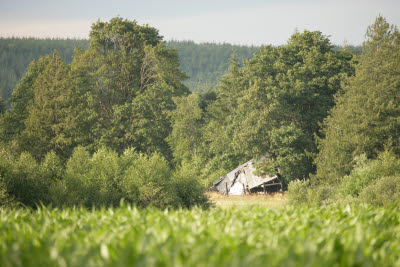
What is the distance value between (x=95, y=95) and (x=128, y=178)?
1911 centimetres

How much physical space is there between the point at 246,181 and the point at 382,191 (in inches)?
881

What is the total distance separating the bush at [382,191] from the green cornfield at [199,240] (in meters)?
21.4

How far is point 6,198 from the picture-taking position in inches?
948

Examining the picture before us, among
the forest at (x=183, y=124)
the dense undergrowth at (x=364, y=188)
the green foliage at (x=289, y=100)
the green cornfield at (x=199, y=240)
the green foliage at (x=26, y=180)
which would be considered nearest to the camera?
the green cornfield at (x=199, y=240)

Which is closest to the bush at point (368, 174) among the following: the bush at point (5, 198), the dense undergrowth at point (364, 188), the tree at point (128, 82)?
the dense undergrowth at point (364, 188)

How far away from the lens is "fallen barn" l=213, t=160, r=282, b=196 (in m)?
46.1

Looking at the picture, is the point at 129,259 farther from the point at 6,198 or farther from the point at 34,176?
the point at 34,176

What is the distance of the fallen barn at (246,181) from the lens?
46125 mm

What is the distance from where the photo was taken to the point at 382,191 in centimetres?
2664

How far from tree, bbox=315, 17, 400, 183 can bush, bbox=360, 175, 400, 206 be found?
30.8 feet

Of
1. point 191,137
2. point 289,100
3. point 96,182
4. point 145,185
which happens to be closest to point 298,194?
point 145,185

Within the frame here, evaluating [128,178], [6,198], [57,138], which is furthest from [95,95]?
[6,198]

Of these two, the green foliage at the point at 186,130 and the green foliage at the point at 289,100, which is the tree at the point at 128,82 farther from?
the green foliage at the point at 289,100

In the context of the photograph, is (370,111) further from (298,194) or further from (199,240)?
(199,240)
